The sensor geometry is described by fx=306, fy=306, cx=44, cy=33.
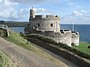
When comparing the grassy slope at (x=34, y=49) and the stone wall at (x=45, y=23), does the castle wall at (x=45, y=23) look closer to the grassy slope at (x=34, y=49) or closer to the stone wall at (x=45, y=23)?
the stone wall at (x=45, y=23)

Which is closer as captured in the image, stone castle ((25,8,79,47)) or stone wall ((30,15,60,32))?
stone castle ((25,8,79,47))

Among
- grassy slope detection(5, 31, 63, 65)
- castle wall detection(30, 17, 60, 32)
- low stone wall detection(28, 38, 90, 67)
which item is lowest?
low stone wall detection(28, 38, 90, 67)

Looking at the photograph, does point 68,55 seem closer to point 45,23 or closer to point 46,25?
point 45,23

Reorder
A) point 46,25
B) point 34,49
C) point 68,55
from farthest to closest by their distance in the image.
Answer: point 46,25
point 68,55
point 34,49

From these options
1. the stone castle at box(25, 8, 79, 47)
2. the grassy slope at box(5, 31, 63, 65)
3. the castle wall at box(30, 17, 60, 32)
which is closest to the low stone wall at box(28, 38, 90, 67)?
the grassy slope at box(5, 31, 63, 65)

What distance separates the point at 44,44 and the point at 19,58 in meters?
17.7

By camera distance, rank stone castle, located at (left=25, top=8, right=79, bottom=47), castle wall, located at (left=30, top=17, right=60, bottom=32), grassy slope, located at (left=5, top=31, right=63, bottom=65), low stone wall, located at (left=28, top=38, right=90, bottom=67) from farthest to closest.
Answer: castle wall, located at (left=30, top=17, right=60, bottom=32), stone castle, located at (left=25, top=8, right=79, bottom=47), low stone wall, located at (left=28, top=38, right=90, bottom=67), grassy slope, located at (left=5, top=31, right=63, bottom=65)

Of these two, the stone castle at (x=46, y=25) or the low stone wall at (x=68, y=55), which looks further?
the stone castle at (x=46, y=25)

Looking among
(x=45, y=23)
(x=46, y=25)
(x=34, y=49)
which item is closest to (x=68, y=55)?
(x=34, y=49)

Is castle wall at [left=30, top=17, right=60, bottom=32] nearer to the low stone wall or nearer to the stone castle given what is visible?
the stone castle

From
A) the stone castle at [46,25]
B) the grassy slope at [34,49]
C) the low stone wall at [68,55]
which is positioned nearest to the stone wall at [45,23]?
the stone castle at [46,25]

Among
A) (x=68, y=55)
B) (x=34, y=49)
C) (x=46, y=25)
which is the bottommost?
(x=68, y=55)

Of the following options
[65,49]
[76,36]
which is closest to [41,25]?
[76,36]

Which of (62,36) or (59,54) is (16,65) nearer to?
(59,54)
